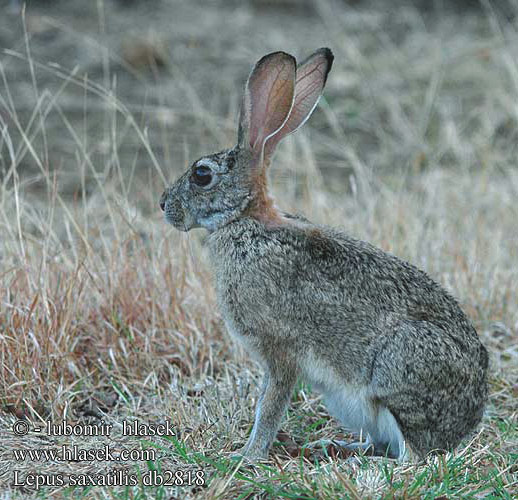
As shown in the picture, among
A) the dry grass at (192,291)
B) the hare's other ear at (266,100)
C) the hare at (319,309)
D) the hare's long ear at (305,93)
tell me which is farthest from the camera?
the hare's long ear at (305,93)

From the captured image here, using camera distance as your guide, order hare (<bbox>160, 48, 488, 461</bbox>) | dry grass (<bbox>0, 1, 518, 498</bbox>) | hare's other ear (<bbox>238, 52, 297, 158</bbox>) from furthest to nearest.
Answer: hare's other ear (<bbox>238, 52, 297, 158</bbox>)
hare (<bbox>160, 48, 488, 461</bbox>)
dry grass (<bbox>0, 1, 518, 498</bbox>)

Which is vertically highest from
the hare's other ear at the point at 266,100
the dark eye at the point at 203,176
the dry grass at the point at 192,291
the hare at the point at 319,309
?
the hare's other ear at the point at 266,100

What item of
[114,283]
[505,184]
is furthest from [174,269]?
[505,184]

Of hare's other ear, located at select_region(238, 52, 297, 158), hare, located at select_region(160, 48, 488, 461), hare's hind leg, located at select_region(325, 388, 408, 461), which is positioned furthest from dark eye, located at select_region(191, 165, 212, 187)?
hare's hind leg, located at select_region(325, 388, 408, 461)

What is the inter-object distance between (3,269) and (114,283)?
0.65 metres

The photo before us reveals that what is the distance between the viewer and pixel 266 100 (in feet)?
14.8

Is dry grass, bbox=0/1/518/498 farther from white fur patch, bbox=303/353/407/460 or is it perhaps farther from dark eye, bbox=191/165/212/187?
dark eye, bbox=191/165/212/187

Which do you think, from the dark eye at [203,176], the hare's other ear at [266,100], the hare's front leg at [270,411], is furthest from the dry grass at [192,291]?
the hare's other ear at [266,100]

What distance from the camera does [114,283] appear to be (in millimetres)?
5383

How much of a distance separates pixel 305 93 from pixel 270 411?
1.51 m

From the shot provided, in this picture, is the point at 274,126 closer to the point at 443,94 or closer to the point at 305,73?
the point at 305,73

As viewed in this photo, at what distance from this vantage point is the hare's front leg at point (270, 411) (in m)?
4.32

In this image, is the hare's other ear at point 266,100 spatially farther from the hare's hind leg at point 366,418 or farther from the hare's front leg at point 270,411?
the hare's hind leg at point 366,418

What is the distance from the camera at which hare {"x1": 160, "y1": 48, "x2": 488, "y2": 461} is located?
4.29 meters
